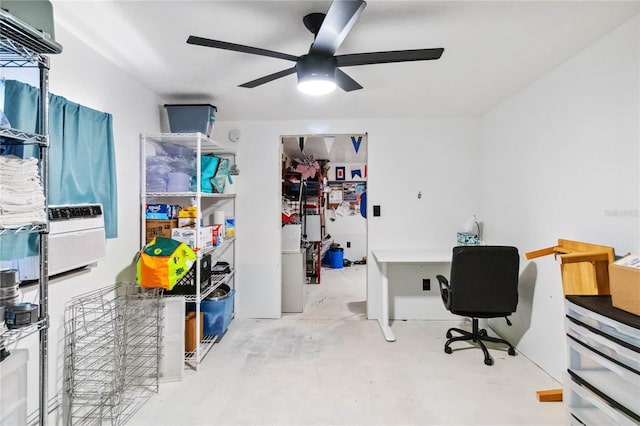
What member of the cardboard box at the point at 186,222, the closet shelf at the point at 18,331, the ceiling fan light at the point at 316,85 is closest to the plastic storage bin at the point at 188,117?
the cardboard box at the point at 186,222

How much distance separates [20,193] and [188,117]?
5.54 ft

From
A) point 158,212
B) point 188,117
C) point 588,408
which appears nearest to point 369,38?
point 188,117

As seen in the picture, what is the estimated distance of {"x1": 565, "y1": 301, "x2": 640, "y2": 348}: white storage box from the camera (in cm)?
131

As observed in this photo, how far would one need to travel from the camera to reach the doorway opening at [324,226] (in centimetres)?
385

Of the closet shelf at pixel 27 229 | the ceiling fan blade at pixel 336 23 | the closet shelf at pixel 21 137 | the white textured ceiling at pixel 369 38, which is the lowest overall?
the closet shelf at pixel 27 229

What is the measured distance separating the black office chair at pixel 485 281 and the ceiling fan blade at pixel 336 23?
1.85 metres

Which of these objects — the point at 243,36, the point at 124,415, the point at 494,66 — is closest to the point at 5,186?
the point at 243,36

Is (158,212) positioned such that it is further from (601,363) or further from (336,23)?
(601,363)

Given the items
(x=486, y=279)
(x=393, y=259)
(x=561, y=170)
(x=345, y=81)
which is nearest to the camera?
(x=345, y=81)

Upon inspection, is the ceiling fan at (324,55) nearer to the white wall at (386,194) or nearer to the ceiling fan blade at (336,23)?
the ceiling fan blade at (336,23)

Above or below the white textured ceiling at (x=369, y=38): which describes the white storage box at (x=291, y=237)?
below

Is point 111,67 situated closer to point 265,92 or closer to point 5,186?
point 265,92

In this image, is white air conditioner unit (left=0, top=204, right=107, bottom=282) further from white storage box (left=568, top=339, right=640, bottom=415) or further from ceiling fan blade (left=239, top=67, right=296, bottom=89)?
white storage box (left=568, top=339, right=640, bottom=415)

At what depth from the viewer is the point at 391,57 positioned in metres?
1.58
